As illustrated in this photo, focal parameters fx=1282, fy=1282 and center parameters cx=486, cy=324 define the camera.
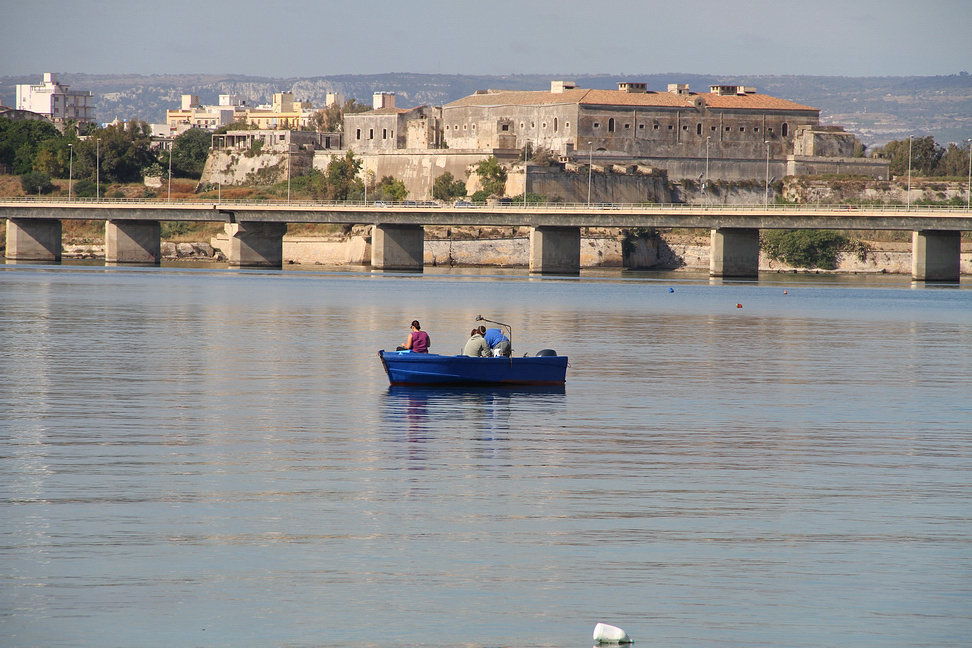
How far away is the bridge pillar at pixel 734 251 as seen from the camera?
12581 cm

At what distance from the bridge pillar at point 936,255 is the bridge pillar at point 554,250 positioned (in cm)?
3354

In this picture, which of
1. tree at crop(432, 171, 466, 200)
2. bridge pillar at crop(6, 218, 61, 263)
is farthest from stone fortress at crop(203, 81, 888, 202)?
bridge pillar at crop(6, 218, 61, 263)

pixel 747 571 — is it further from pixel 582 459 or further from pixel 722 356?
pixel 722 356

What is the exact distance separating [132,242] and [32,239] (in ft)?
35.1

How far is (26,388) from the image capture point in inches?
1310

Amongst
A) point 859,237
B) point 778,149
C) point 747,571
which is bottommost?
point 747,571

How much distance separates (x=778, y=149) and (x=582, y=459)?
170 meters

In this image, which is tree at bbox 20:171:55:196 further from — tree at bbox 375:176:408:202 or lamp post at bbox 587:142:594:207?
lamp post at bbox 587:142:594:207

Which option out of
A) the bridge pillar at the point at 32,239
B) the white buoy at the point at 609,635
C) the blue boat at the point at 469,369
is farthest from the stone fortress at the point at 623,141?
the white buoy at the point at 609,635

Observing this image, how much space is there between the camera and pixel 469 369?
33.6 metres

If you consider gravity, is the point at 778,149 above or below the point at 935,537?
above

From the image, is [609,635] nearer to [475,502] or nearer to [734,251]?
[475,502]

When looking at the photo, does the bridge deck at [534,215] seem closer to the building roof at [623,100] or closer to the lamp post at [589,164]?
the lamp post at [589,164]

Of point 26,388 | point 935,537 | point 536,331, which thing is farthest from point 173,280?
point 935,537
